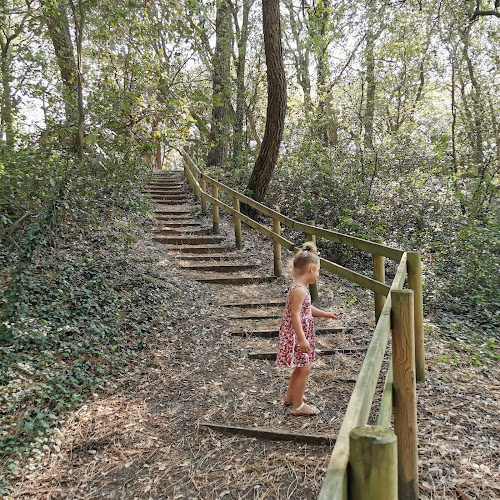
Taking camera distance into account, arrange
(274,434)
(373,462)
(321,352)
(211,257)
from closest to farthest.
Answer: (373,462)
(274,434)
(321,352)
(211,257)

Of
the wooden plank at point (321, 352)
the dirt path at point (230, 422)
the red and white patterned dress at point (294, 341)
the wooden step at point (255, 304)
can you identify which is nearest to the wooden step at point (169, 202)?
the wooden step at point (255, 304)

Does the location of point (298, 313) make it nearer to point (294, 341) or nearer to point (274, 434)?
point (294, 341)

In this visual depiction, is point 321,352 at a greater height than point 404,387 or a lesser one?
lesser

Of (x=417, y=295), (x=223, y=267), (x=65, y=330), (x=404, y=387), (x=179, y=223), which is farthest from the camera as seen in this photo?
(x=179, y=223)

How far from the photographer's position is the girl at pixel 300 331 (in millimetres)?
3322

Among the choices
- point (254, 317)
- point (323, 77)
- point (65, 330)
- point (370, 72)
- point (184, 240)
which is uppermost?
point (323, 77)

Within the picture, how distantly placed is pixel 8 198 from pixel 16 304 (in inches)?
59.8

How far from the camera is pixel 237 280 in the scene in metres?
7.21

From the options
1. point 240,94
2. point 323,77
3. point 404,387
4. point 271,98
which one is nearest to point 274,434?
point 404,387

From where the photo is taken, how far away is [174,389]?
13.3 ft

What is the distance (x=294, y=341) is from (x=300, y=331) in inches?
6.7

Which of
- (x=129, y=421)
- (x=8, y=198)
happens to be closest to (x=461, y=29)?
(x=8, y=198)

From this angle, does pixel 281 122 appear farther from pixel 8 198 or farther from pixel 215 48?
pixel 215 48

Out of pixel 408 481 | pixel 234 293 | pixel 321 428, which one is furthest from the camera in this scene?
pixel 234 293
